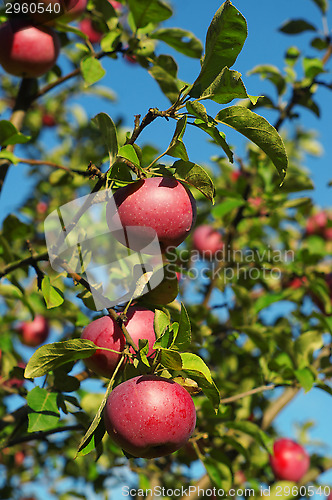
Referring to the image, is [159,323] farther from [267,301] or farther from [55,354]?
[267,301]

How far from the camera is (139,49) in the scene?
5.57 feet

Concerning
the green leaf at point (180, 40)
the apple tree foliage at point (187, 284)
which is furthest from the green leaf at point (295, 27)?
the green leaf at point (180, 40)

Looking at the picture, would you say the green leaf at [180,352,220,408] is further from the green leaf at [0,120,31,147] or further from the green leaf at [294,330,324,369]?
the green leaf at [294,330,324,369]

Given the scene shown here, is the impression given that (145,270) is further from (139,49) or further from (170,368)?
(139,49)

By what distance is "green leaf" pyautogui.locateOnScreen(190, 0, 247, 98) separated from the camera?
92 centimetres

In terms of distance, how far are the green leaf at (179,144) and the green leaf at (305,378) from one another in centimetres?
99

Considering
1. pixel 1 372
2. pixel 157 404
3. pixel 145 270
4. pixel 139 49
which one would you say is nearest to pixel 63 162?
pixel 1 372

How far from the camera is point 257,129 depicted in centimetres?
92

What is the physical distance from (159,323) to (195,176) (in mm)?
303

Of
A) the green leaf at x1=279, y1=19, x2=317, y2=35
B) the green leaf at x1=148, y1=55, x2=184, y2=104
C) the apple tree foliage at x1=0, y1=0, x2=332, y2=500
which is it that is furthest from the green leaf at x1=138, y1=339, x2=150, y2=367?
the green leaf at x1=279, y1=19, x2=317, y2=35

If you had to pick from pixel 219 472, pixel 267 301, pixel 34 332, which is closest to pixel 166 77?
pixel 267 301

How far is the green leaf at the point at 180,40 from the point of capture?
1.69 meters

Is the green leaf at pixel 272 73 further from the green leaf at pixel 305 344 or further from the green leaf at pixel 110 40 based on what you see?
the green leaf at pixel 305 344

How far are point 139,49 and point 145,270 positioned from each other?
94 cm
